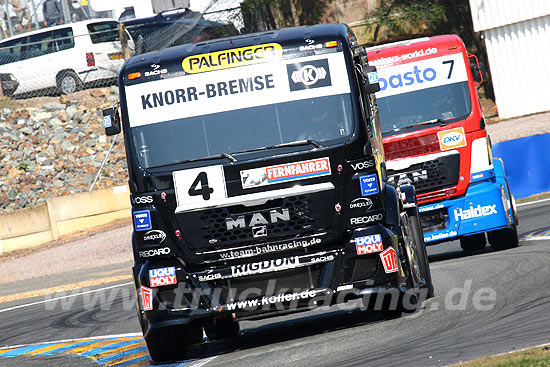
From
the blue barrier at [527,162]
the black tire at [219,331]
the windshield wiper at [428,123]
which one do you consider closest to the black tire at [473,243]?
the windshield wiper at [428,123]

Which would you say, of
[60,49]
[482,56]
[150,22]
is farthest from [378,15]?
[60,49]

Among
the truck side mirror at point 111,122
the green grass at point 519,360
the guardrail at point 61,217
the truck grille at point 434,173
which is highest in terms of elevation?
the truck side mirror at point 111,122

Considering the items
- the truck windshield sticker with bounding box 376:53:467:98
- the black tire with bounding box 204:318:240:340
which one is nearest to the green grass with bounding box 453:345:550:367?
the black tire with bounding box 204:318:240:340

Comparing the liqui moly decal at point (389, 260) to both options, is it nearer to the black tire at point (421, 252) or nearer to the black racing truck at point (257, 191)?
the black racing truck at point (257, 191)

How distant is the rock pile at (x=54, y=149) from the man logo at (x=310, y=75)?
18.6 meters

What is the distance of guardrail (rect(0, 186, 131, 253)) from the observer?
24250 mm

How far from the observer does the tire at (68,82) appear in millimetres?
27781

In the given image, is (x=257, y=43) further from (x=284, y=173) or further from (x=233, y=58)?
(x=284, y=173)

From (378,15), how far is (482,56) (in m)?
3.62

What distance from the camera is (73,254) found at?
22.8 meters

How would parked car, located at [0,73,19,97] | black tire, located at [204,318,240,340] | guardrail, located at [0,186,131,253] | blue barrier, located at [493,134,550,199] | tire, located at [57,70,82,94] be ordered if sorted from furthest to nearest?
1. tire, located at [57,70,82,94]
2. parked car, located at [0,73,19,97]
3. guardrail, located at [0,186,131,253]
4. blue barrier, located at [493,134,550,199]
5. black tire, located at [204,318,240,340]

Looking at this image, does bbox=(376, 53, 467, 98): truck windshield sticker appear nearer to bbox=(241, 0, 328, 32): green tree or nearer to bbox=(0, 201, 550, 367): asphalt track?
bbox=(0, 201, 550, 367): asphalt track

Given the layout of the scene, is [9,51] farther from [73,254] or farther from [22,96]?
[73,254]

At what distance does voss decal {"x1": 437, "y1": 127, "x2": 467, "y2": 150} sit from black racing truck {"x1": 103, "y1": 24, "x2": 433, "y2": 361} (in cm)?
447
